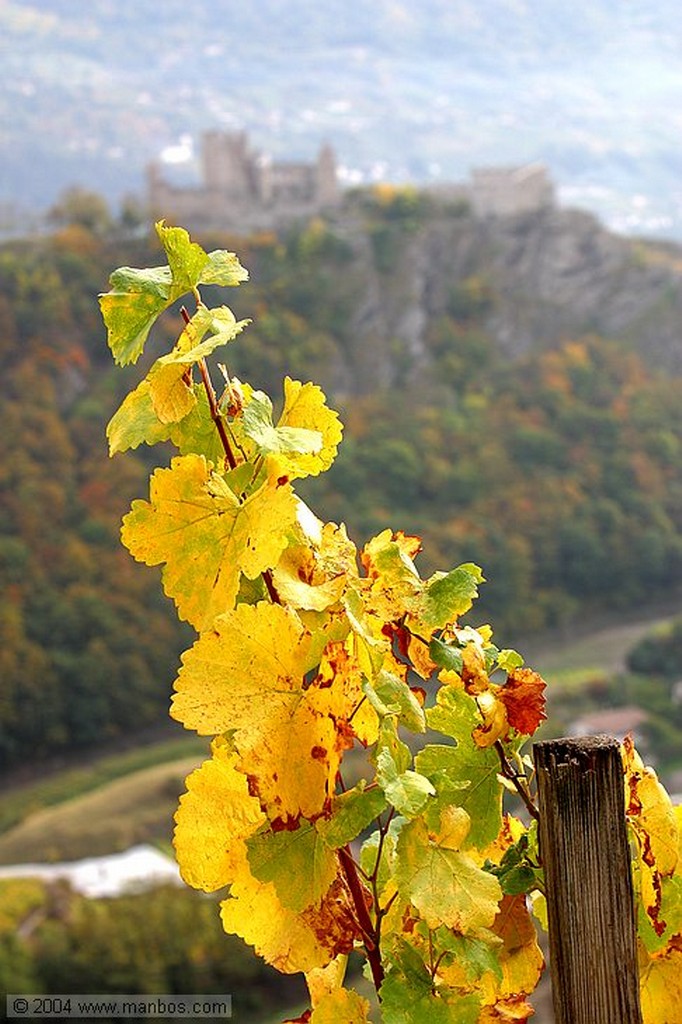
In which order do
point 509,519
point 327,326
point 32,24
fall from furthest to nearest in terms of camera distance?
point 32,24, point 327,326, point 509,519

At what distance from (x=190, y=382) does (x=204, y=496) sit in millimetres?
68

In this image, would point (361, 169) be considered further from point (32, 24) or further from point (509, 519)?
point (509, 519)

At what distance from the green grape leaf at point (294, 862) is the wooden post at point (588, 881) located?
0.35ft

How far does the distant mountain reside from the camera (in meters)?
61.0

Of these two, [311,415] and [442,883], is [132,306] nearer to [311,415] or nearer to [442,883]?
[311,415]

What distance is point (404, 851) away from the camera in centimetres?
65

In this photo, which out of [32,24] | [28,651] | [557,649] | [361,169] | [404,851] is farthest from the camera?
[32,24]

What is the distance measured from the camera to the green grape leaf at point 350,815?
0.66 meters

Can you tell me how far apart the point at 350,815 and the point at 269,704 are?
7 centimetres

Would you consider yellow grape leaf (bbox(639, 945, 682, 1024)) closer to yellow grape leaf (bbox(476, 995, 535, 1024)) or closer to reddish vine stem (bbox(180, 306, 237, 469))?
yellow grape leaf (bbox(476, 995, 535, 1024))

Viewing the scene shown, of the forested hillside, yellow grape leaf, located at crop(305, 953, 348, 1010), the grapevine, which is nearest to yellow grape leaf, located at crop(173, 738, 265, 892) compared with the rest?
the grapevine

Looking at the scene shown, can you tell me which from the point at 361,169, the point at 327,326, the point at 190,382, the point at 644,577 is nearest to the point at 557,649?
the point at 644,577

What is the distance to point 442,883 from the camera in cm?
65

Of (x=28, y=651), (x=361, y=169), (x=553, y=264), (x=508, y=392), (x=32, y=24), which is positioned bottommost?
(x=28, y=651)
